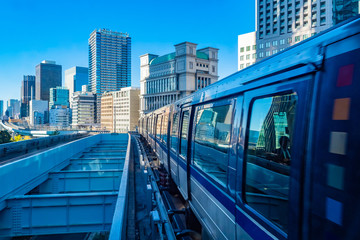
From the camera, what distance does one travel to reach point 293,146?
2.20 metres

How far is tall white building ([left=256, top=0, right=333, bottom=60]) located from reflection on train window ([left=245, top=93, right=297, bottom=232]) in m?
70.9

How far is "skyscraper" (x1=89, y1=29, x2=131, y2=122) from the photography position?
187m

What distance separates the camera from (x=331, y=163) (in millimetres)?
1777

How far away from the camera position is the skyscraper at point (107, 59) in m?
187

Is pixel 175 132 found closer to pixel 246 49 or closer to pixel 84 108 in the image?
pixel 246 49

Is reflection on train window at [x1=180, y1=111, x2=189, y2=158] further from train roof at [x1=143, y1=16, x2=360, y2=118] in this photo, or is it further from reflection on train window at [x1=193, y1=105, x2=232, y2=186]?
train roof at [x1=143, y1=16, x2=360, y2=118]

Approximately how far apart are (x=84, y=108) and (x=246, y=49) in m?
104

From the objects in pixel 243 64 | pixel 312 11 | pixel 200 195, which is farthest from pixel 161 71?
pixel 200 195

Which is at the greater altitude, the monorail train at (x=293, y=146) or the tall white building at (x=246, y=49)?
the tall white building at (x=246, y=49)

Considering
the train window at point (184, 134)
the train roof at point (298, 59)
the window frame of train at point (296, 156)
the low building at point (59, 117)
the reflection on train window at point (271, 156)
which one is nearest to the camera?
the train roof at point (298, 59)

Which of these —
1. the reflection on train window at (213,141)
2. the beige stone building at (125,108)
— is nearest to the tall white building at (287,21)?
the beige stone building at (125,108)

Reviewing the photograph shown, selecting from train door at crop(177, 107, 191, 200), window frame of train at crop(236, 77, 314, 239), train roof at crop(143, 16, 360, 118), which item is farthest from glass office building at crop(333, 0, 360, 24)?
window frame of train at crop(236, 77, 314, 239)

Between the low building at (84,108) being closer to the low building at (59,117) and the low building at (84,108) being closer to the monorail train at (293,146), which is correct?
the low building at (59,117)

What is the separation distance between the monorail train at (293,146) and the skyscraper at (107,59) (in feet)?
623
